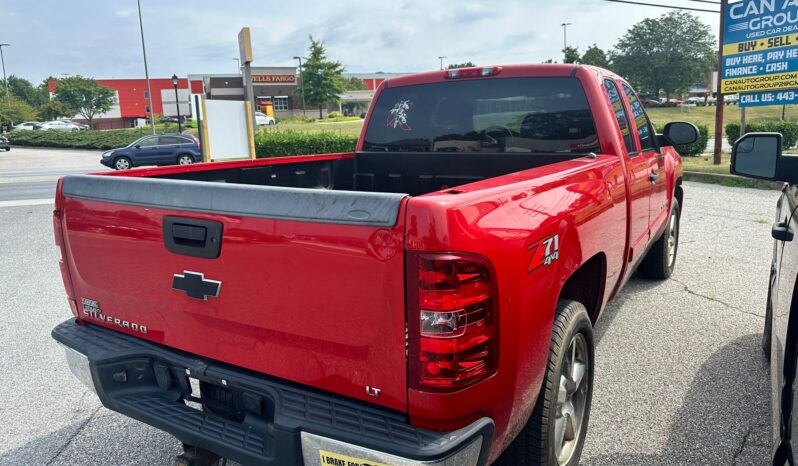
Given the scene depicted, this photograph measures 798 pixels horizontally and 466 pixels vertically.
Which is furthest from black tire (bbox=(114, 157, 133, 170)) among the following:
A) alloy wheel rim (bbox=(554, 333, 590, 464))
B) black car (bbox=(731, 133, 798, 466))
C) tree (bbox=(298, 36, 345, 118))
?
tree (bbox=(298, 36, 345, 118))

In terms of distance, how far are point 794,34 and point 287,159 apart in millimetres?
13400

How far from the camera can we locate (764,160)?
7.95ft

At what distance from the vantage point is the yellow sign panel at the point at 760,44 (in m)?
12.8

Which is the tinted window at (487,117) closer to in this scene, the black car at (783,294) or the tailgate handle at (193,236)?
the black car at (783,294)

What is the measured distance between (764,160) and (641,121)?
6.88 feet

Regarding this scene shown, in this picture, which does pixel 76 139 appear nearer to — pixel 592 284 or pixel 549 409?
pixel 592 284

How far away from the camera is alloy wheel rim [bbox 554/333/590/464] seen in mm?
2570

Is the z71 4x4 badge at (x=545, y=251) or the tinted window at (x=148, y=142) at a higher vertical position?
the tinted window at (x=148, y=142)

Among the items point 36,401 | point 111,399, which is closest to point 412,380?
point 111,399

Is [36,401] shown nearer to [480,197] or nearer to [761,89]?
[480,197]

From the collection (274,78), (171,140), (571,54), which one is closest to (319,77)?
(274,78)

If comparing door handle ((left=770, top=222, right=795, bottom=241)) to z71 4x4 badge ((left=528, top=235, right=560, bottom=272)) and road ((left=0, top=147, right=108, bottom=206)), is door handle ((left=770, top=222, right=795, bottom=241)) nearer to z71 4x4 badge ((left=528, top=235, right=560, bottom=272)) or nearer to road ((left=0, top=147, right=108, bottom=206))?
z71 4x4 badge ((left=528, top=235, right=560, bottom=272))

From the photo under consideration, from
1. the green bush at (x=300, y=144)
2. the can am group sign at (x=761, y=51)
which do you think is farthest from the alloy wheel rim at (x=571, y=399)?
the green bush at (x=300, y=144)

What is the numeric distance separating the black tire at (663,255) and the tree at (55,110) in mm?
89674
